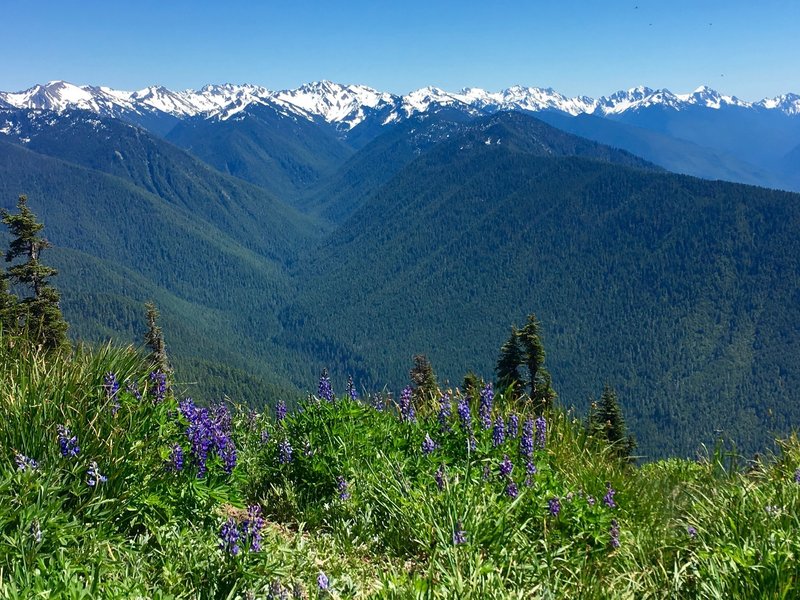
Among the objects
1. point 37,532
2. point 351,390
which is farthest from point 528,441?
point 37,532

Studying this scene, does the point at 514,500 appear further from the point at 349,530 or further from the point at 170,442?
the point at 170,442

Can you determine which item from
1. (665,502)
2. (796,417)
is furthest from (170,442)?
(796,417)

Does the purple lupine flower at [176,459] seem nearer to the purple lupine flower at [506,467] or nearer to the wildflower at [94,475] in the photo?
the wildflower at [94,475]

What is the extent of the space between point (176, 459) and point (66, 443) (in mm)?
910

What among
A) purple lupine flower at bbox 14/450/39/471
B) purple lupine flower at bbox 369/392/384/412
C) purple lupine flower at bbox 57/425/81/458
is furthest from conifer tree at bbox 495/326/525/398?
purple lupine flower at bbox 14/450/39/471

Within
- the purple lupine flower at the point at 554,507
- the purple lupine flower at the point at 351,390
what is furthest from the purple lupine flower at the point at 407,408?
the purple lupine flower at the point at 554,507

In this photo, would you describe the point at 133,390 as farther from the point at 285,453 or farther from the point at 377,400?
the point at 377,400

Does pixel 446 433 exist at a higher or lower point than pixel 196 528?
higher

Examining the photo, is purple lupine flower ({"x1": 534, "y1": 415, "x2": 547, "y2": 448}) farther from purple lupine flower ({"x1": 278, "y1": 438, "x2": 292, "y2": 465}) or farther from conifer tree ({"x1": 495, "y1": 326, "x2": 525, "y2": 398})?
conifer tree ({"x1": 495, "y1": 326, "x2": 525, "y2": 398})

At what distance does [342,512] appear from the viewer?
5.64m

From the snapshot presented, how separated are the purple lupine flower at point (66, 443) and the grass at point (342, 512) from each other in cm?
6

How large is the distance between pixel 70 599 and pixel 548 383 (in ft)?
97.2

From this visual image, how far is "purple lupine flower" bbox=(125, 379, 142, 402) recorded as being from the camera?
6052 millimetres

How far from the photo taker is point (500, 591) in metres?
3.83
